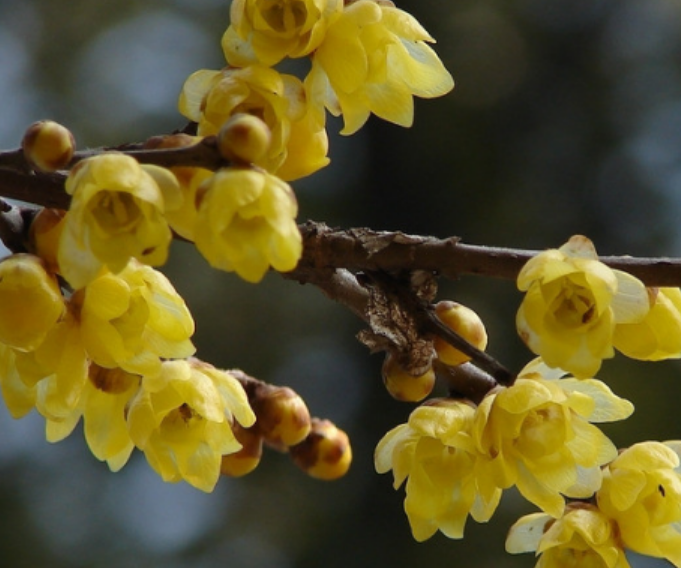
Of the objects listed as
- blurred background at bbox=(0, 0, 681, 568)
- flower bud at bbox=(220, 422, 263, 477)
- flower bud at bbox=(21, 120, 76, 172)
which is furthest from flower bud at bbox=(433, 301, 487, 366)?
blurred background at bbox=(0, 0, 681, 568)

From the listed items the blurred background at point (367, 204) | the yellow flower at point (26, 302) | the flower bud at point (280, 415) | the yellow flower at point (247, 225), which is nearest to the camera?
the yellow flower at point (247, 225)

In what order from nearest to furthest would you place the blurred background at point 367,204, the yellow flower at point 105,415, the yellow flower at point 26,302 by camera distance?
the yellow flower at point 26,302 < the yellow flower at point 105,415 < the blurred background at point 367,204

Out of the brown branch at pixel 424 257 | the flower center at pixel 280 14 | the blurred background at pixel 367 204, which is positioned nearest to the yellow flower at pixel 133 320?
the brown branch at pixel 424 257

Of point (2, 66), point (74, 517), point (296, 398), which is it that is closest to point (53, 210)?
point (296, 398)

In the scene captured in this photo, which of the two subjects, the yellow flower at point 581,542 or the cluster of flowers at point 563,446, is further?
the yellow flower at point 581,542

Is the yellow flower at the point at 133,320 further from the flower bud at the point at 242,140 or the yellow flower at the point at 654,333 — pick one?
the yellow flower at the point at 654,333

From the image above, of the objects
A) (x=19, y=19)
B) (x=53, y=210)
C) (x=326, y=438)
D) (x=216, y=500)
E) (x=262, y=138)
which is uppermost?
(x=262, y=138)

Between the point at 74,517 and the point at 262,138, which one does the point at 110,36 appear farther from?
the point at 262,138
